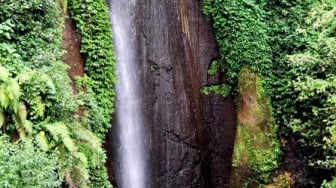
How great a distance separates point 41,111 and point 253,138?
6.18 m

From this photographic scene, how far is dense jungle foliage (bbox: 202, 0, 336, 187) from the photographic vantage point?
10.2 metres

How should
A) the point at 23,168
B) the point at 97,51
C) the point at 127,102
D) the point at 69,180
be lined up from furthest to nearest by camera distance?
the point at 127,102, the point at 97,51, the point at 69,180, the point at 23,168

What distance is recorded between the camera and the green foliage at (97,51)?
32.4ft

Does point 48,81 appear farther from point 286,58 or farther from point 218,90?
point 286,58

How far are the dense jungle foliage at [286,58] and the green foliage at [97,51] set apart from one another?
350 cm

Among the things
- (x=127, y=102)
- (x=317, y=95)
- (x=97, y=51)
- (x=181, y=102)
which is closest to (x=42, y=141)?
(x=97, y=51)

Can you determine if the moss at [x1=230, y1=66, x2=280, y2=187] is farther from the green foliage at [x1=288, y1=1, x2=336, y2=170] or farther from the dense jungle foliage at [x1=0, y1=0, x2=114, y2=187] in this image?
the dense jungle foliage at [x1=0, y1=0, x2=114, y2=187]

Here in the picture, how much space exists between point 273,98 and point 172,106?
2670 millimetres

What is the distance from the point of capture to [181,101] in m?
11.6

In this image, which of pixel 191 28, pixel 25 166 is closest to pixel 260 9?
pixel 191 28

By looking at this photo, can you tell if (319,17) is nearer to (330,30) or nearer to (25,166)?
(330,30)

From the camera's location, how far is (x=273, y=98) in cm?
1154

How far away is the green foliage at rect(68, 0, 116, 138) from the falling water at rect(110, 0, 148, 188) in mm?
474

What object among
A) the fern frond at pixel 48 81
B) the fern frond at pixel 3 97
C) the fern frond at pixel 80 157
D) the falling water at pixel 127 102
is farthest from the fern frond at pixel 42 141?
the falling water at pixel 127 102
